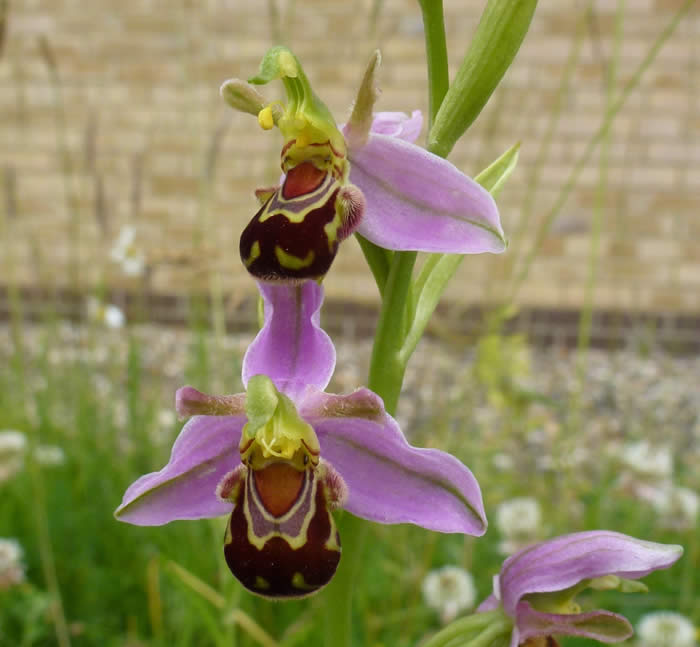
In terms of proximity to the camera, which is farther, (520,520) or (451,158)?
(451,158)

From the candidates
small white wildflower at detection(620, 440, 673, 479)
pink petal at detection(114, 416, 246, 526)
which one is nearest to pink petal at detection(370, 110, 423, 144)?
pink petal at detection(114, 416, 246, 526)

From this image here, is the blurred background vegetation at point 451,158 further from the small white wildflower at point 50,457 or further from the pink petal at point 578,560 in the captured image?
the pink petal at point 578,560

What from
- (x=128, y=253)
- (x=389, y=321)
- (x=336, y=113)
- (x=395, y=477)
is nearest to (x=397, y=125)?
(x=389, y=321)

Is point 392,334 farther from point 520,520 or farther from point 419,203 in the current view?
point 520,520

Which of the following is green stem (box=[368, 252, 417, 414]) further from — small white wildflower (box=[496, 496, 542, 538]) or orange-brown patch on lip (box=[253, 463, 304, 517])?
small white wildflower (box=[496, 496, 542, 538])

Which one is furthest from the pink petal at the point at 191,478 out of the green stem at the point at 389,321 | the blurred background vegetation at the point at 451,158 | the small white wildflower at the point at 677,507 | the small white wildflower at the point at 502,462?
the blurred background vegetation at the point at 451,158

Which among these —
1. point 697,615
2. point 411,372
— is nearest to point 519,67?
point 411,372
